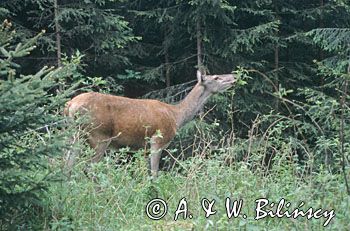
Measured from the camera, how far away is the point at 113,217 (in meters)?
5.91

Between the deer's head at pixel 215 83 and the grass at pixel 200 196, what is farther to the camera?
the deer's head at pixel 215 83

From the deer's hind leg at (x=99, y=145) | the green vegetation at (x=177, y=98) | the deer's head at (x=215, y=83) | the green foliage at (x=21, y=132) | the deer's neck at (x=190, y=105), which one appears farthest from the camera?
the deer's head at (x=215, y=83)

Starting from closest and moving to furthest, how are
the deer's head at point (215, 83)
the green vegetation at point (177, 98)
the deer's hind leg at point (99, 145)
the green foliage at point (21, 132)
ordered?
the green foliage at point (21, 132) < the green vegetation at point (177, 98) < the deer's hind leg at point (99, 145) < the deer's head at point (215, 83)

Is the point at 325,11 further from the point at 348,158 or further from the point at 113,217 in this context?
the point at 113,217

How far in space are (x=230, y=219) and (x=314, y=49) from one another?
1074 centimetres

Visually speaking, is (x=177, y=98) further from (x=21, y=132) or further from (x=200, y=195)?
(x=21, y=132)

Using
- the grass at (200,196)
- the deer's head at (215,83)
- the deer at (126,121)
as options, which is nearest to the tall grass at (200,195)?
the grass at (200,196)

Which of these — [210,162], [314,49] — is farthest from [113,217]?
[314,49]

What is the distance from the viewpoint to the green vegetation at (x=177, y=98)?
538cm

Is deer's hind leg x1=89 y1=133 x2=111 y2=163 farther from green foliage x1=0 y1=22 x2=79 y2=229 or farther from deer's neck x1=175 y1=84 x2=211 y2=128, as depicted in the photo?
green foliage x1=0 y1=22 x2=79 y2=229

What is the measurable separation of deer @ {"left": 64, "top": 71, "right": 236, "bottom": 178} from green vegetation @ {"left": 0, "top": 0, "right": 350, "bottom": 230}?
330 millimetres

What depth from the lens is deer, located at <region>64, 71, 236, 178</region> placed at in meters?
8.59

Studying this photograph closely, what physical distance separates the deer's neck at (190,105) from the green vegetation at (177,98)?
390 mm

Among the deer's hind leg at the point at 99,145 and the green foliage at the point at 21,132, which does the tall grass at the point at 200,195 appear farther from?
the deer's hind leg at the point at 99,145
